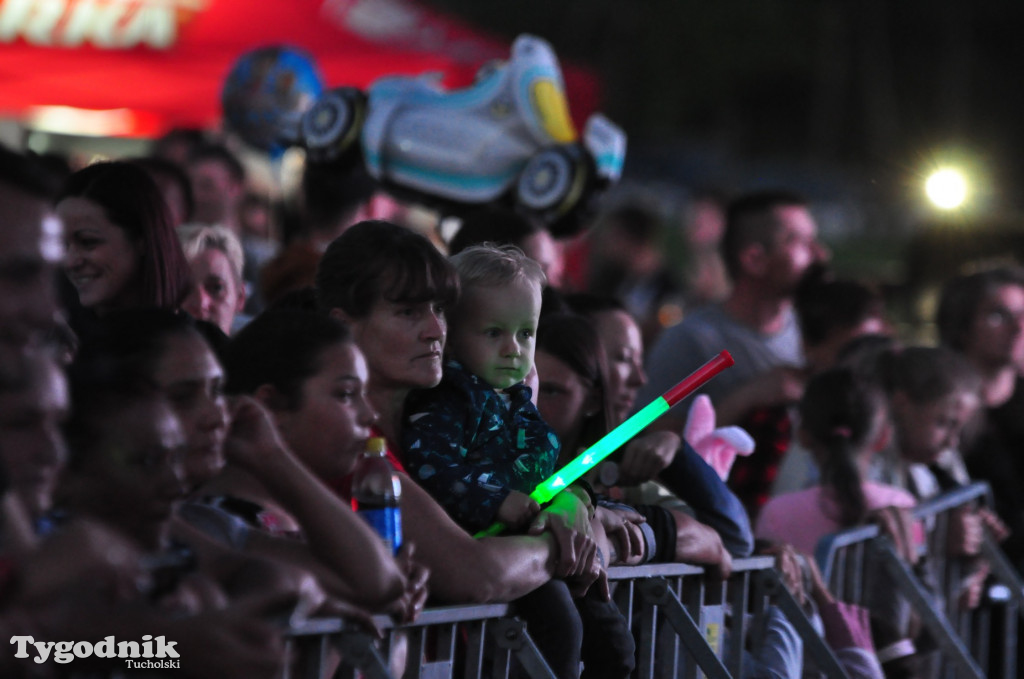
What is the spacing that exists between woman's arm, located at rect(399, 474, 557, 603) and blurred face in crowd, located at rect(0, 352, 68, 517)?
3.13 ft

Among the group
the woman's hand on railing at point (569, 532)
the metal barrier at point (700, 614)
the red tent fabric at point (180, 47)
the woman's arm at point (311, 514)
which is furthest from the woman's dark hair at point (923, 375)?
the red tent fabric at point (180, 47)

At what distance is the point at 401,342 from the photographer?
304 cm

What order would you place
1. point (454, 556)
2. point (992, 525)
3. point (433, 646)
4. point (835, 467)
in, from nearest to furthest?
point (454, 556) → point (433, 646) → point (835, 467) → point (992, 525)

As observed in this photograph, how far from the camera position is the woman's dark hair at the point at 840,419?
4691 millimetres

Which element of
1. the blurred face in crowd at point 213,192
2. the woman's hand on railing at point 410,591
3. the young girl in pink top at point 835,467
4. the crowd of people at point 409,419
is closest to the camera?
the crowd of people at point 409,419

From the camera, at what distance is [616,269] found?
10.2 meters

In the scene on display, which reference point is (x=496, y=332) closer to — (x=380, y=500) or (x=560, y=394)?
(x=560, y=394)

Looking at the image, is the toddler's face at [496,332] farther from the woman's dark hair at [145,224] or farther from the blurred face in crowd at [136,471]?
the blurred face in crowd at [136,471]

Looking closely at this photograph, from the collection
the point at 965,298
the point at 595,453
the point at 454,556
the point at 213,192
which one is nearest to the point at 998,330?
the point at 965,298

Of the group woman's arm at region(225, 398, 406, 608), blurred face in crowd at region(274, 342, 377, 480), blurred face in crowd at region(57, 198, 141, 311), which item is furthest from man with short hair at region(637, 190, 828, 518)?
woman's arm at region(225, 398, 406, 608)

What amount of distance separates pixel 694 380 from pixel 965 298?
352cm

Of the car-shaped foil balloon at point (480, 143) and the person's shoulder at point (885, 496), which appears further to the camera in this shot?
the car-shaped foil balloon at point (480, 143)

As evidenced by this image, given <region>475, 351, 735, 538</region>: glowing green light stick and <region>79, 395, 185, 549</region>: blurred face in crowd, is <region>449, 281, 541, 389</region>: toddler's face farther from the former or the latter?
<region>79, 395, 185, 549</region>: blurred face in crowd

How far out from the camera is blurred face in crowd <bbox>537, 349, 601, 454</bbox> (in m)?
3.84
